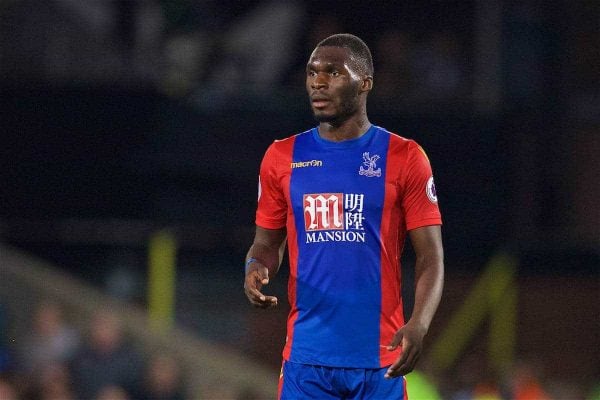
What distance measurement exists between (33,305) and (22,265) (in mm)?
371

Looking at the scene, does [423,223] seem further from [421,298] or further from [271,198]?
[271,198]

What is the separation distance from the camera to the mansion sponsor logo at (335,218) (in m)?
5.23

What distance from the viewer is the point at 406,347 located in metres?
4.84

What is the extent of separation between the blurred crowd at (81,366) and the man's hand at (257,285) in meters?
5.49

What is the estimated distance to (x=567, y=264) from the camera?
13.1 meters

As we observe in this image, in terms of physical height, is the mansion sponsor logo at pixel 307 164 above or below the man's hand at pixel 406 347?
above

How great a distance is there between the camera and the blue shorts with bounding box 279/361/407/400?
518cm

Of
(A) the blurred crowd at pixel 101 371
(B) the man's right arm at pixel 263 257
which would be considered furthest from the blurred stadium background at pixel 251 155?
(B) the man's right arm at pixel 263 257

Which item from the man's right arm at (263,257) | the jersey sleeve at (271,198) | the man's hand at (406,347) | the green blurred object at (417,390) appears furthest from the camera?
the green blurred object at (417,390)

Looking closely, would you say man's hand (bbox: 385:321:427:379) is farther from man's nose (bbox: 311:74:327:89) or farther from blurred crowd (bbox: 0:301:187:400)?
blurred crowd (bbox: 0:301:187:400)

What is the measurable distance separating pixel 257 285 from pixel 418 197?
2.27 ft

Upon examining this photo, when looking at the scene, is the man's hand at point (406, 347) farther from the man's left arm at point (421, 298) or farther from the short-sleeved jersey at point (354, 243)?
the short-sleeved jersey at point (354, 243)

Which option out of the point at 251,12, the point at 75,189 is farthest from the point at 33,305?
the point at 251,12

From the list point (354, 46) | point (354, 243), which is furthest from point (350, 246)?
point (354, 46)
